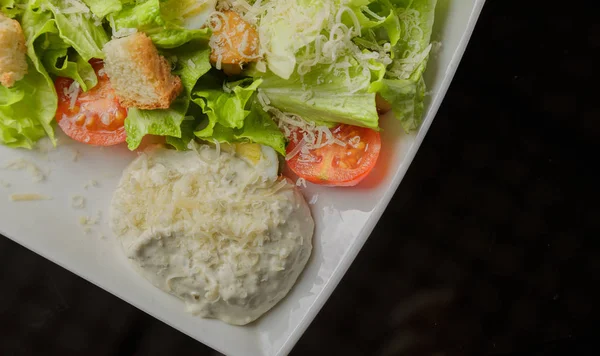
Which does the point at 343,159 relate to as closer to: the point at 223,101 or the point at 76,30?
the point at 223,101

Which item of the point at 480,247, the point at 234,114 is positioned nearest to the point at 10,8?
the point at 234,114

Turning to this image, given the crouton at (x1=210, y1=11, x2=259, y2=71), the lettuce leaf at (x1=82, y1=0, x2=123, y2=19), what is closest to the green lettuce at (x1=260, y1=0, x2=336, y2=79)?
the crouton at (x1=210, y1=11, x2=259, y2=71)

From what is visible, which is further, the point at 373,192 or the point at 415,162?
the point at 415,162

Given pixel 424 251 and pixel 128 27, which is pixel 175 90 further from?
pixel 424 251

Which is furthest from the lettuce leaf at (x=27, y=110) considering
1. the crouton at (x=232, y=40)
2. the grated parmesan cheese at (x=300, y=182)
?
the grated parmesan cheese at (x=300, y=182)

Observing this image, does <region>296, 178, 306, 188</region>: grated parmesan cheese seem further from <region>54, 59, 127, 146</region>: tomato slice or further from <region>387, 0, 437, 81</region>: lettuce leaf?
<region>54, 59, 127, 146</region>: tomato slice

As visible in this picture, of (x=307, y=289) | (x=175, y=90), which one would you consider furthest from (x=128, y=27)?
(x=307, y=289)
